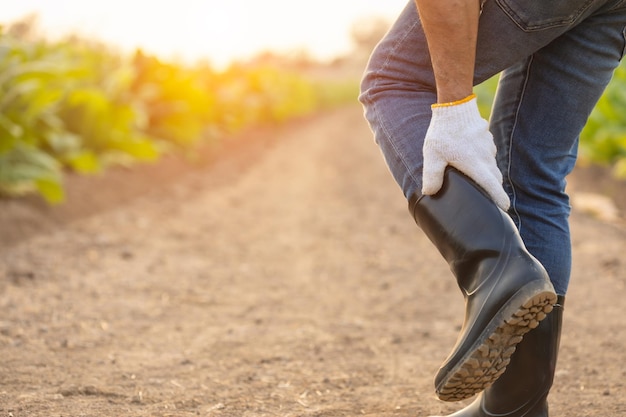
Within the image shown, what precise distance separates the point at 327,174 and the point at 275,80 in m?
8.57

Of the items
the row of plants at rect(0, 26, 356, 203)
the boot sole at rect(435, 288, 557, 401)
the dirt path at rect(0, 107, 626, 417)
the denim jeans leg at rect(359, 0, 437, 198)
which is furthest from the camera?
the row of plants at rect(0, 26, 356, 203)

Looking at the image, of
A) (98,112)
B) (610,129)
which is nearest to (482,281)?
(98,112)

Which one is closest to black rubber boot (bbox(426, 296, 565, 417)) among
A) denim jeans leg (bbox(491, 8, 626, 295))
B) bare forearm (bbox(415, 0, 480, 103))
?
denim jeans leg (bbox(491, 8, 626, 295))

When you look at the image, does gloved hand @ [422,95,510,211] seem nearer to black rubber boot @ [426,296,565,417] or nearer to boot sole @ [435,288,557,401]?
boot sole @ [435,288,557,401]

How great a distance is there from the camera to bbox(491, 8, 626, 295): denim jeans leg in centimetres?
146

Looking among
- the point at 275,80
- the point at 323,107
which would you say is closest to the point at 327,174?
the point at 275,80

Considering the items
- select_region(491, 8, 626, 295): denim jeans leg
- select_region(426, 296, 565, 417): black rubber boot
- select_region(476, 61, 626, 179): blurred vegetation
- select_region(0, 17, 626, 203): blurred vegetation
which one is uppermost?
select_region(0, 17, 626, 203): blurred vegetation

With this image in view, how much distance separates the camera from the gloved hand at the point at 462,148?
1334mm

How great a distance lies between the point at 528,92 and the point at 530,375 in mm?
629

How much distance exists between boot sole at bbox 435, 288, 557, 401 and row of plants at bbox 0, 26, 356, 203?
336cm

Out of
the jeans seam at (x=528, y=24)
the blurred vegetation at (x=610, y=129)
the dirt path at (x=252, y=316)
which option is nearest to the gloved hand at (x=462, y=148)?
the jeans seam at (x=528, y=24)

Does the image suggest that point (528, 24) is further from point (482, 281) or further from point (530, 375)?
point (530, 375)

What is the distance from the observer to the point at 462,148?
4.42 ft

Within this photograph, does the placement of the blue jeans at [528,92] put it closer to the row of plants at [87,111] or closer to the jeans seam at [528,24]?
the jeans seam at [528,24]
